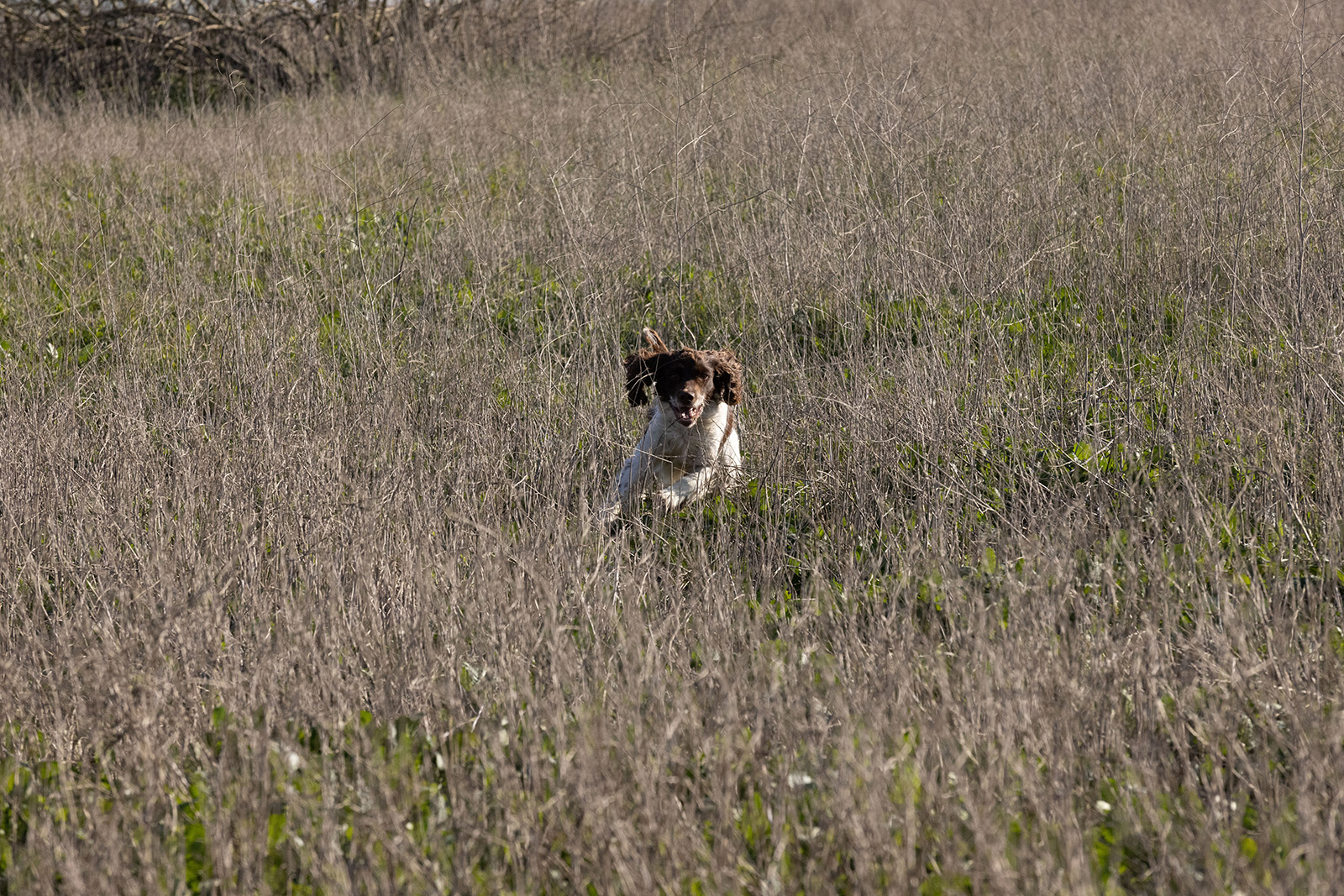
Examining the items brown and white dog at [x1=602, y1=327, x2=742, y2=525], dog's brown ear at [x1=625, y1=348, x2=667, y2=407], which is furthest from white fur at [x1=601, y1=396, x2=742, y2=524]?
dog's brown ear at [x1=625, y1=348, x2=667, y2=407]

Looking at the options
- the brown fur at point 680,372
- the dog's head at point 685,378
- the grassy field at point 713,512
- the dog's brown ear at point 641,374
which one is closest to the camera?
the grassy field at point 713,512

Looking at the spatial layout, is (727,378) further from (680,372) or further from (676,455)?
(676,455)

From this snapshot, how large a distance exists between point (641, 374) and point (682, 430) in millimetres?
288

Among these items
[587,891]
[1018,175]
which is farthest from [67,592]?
[1018,175]

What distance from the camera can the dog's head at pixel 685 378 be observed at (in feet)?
11.3

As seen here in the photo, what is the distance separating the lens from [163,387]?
4.25 meters

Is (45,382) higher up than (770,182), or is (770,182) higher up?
(770,182)

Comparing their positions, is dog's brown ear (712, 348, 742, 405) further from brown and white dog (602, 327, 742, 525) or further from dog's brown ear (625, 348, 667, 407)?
dog's brown ear (625, 348, 667, 407)

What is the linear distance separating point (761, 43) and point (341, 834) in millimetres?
8543

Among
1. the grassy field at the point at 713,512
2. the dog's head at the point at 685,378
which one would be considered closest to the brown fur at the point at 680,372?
the dog's head at the point at 685,378

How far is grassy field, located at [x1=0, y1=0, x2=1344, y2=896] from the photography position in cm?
174

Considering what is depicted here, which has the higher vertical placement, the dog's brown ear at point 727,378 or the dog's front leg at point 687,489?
the dog's brown ear at point 727,378

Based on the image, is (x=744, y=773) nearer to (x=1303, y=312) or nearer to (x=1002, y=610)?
(x=1002, y=610)

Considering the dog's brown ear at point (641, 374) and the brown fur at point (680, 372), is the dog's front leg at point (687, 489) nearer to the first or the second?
the brown fur at point (680, 372)
